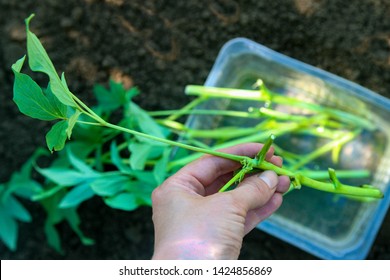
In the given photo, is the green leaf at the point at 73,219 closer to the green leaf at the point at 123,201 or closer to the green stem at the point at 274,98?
the green leaf at the point at 123,201

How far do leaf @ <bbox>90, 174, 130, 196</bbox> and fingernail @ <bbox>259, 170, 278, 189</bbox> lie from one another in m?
0.31

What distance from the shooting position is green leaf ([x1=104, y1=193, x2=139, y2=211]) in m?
0.86

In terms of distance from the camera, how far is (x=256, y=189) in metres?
0.62

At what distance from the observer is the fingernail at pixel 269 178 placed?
64cm

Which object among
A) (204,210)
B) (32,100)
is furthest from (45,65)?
(204,210)

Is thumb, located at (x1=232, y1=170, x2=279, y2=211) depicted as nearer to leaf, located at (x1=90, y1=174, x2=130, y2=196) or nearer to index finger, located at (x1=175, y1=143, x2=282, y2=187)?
index finger, located at (x1=175, y1=143, x2=282, y2=187)

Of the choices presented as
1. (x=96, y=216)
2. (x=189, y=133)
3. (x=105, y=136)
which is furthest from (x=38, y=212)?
(x=189, y=133)

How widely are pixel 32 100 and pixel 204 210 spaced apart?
21cm

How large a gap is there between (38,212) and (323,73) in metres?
0.64

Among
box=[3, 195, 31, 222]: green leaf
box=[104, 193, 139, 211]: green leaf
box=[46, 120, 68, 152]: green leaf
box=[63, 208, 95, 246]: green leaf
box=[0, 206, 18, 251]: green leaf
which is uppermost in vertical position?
box=[46, 120, 68, 152]: green leaf

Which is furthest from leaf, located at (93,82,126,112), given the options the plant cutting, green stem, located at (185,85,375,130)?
green stem, located at (185,85,375,130)

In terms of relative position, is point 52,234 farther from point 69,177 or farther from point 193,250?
point 193,250

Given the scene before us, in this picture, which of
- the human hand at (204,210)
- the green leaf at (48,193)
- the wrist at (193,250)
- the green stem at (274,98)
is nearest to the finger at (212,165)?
the human hand at (204,210)
